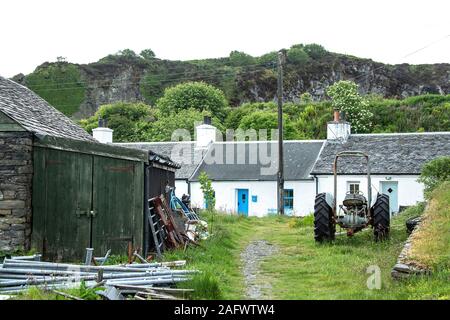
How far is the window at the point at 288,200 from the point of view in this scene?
29.0m

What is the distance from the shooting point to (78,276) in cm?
879

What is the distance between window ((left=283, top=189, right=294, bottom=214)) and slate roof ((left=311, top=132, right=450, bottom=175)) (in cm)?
191

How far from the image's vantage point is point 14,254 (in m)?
11.2

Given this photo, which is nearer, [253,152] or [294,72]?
[253,152]

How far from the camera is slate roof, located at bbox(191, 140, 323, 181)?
1174 inches

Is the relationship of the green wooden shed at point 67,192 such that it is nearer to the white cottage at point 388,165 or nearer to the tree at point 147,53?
the white cottage at point 388,165

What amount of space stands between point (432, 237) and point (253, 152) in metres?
22.0

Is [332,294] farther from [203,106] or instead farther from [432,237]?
[203,106]

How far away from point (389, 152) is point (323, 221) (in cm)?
1592

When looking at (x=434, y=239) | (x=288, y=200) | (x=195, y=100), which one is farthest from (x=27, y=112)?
(x=195, y=100)

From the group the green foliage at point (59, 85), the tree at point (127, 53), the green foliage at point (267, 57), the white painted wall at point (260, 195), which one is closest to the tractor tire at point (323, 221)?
the white painted wall at point (260, 195)

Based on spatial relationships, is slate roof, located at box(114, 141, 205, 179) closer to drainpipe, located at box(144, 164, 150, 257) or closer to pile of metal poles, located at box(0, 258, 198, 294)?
drainpipe, located at box(144, 164, 150, 257)

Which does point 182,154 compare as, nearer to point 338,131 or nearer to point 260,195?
point 260,195
